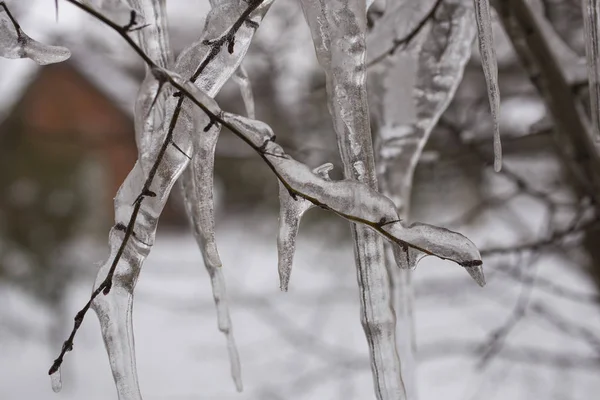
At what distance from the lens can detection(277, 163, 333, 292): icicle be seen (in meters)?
0.62

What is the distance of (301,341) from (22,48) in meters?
2.71

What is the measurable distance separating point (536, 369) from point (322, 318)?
4.52ft

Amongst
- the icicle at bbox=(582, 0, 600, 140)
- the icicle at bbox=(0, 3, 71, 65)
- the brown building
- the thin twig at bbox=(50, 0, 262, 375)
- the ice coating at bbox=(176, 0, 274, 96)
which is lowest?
the thin twig at bbox=(50, 0, 262, 375)

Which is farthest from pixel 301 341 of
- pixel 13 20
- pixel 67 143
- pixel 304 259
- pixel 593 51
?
pixel 304 259

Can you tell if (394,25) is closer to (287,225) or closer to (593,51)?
(593,51)

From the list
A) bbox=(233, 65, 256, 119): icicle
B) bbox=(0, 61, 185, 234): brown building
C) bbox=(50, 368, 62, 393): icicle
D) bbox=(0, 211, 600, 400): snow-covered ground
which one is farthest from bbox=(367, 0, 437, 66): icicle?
bbox=(0, 211, 600, 400): snow-covered ground

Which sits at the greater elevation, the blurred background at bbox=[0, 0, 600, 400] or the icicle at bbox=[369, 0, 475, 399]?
the blurred background at bbox=[0, 0, 600, 400]

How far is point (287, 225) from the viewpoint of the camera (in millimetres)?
627

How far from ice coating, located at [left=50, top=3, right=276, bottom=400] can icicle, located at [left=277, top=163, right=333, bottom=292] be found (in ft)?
0.37

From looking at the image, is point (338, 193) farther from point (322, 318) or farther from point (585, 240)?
point (322, 318)

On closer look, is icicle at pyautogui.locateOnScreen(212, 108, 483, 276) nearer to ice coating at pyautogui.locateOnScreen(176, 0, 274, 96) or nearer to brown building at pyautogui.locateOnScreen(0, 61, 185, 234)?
ice coating at pyautogui.locateOnScreen(176, 0, 274, 96)

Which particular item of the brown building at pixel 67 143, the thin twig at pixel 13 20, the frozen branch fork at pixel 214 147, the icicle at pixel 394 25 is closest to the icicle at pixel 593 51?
the frozen branch fork at pixel 214 147

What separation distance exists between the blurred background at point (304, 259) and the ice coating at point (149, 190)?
88 mm

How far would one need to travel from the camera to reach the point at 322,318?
13.6ft
